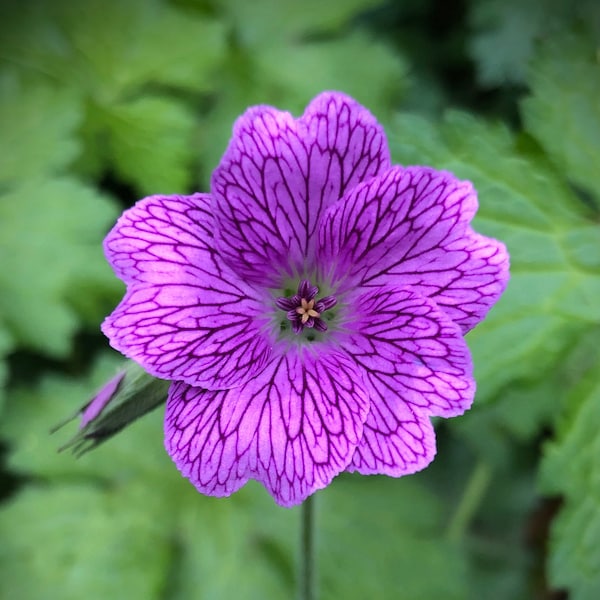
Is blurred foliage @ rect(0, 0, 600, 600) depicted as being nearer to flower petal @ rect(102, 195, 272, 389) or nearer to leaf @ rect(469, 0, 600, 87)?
leaf @ rect(469, 0, 600, 87)

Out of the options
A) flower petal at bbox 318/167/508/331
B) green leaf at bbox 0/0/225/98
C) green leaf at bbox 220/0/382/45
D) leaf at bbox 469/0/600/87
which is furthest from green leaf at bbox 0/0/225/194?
flower petal at bbox 318/167/508/331

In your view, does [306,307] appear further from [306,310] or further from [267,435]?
[267,435]

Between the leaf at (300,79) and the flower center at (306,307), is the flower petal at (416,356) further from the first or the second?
the leaf at (300,79)

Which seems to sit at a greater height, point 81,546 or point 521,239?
point 521,239

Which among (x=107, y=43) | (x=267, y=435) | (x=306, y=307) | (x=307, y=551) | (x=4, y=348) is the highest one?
(x=306, y=307)

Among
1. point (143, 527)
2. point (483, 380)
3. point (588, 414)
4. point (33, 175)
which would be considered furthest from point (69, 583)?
point (588, 414)

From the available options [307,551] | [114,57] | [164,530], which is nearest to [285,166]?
[307,551]

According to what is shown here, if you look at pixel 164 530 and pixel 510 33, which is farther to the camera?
pixel 510 33

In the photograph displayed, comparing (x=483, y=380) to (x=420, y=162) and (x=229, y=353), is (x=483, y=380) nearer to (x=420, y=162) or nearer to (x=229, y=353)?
(x=420, y=162)
